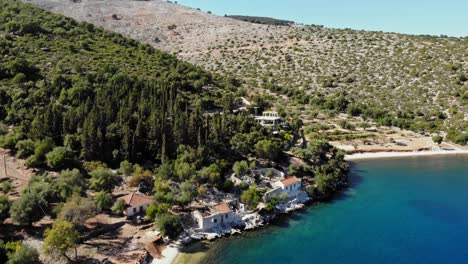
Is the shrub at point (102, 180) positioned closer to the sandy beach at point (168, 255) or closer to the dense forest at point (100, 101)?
the dense forest at point (100, 101)

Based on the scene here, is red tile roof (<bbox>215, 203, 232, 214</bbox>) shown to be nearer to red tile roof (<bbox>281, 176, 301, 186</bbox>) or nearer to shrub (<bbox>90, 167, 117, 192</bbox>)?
red tile roof (<bbox>281, 176, 301, 186</bbox>)

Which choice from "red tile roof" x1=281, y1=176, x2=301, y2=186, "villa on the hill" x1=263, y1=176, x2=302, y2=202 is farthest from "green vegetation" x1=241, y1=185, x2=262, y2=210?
"red tile roof" x1=281, y1=176, x2=301, y2=186

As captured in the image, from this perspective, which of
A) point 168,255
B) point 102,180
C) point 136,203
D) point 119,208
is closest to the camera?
point 168,255

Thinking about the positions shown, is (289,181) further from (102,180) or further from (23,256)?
(23,256)

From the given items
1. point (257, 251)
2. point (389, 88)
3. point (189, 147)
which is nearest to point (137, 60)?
point (189, 147)

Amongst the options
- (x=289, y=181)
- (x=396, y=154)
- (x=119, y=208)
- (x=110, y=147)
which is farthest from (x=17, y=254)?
(x=396, y=154)

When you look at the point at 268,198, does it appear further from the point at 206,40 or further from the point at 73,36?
the point at 206,40
